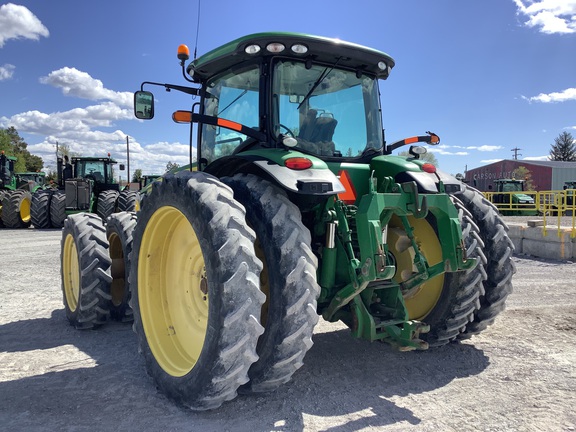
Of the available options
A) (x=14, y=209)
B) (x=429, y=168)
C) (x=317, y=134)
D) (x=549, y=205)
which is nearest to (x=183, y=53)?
(x=317, y=134)

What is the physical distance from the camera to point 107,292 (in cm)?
491

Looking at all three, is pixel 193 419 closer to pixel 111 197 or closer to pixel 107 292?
pixel 107 292

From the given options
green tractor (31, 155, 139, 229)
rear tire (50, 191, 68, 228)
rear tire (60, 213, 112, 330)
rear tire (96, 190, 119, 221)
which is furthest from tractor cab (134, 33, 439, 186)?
rear tire (50, 191, 68, 228)

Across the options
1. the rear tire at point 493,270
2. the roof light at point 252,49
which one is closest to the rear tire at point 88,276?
the roof light at point 252,49

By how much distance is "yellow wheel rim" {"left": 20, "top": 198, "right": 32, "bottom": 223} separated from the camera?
19328 millimetres

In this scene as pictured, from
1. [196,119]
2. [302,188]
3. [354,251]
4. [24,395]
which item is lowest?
[24,395]

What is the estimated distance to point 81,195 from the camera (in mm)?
16656

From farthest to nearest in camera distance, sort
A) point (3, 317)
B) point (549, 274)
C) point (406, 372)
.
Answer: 1. point (549, 274)
2. point (3, 317)
3. point (406, 372)

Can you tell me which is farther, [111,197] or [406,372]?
[111,197]

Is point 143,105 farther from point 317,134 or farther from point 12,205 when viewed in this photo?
point 12,205

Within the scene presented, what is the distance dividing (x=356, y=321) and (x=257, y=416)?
97cm

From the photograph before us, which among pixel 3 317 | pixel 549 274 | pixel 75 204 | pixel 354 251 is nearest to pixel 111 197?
pixel 75 204

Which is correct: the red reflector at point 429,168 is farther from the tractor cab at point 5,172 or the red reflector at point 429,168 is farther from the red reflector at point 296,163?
the tractor cab at point 5,172

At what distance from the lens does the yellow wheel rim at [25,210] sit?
761 inches
